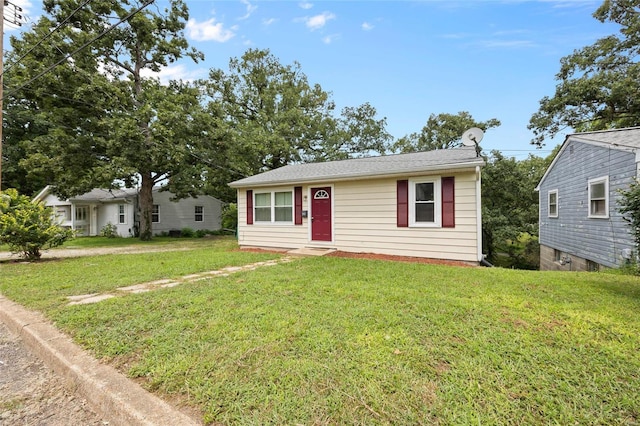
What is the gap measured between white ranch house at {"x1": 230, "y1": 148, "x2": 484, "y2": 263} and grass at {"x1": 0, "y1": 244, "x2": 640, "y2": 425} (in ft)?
9.13

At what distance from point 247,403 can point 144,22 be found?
18177mm

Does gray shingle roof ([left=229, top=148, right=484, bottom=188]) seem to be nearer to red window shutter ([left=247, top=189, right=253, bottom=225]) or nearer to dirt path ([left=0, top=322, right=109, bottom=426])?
red window shutter ([left=247, top=189, right=253, bottom=225])

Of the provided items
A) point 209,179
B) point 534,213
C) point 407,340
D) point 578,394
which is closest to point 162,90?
point 209,179

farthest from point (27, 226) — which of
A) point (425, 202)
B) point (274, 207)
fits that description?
point (425, 202)

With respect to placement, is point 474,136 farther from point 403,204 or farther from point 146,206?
point 146,206

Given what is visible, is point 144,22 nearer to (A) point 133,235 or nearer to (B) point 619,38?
(A) point 133,235

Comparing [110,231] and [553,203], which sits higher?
[553,203]

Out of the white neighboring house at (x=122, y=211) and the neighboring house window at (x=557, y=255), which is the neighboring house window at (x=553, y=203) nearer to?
the neighboring house window at (x=557, y=255)

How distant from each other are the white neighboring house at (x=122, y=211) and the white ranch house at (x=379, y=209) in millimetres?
10951

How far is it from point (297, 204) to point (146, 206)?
436 inches

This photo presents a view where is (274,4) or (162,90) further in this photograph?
(162,90)

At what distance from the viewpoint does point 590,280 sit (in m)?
5.29

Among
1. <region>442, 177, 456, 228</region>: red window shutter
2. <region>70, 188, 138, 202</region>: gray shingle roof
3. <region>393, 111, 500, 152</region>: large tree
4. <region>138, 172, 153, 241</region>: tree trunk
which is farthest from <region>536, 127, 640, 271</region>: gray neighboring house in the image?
<region>70, 188, 138, 202</region>: gray shingle roof

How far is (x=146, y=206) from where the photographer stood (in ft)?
53.8
